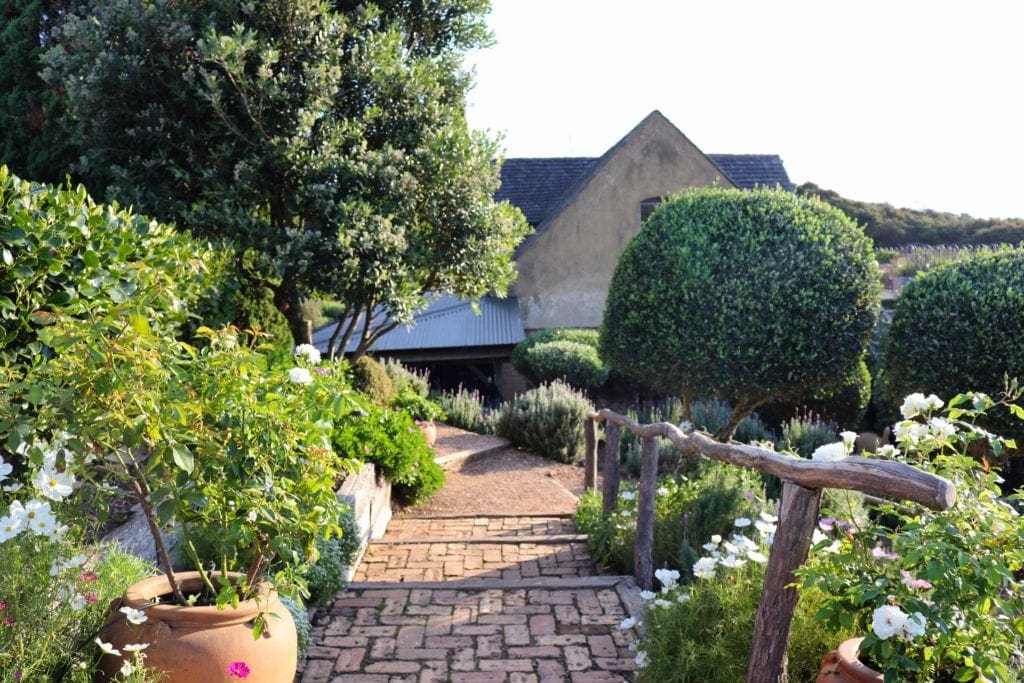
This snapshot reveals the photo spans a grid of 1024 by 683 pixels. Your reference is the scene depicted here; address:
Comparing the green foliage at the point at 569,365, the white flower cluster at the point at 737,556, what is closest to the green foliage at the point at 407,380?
the green foliage at the point at 569,365

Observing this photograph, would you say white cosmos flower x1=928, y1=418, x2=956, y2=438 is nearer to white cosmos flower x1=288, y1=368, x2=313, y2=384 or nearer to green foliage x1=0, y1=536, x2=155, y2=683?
white cosmos flower x1=288, y1=368, x2=313, y2=384

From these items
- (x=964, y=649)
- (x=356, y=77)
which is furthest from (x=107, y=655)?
(x=356, y=77)

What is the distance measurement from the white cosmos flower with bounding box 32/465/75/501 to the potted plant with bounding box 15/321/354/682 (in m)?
0.02

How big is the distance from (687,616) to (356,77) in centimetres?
695

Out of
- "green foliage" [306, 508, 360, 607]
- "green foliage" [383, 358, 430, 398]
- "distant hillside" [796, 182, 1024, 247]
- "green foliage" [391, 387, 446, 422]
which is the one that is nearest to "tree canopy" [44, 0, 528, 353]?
"green foliage" [391, 387, 446, 422]

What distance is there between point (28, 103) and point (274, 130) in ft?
10.3

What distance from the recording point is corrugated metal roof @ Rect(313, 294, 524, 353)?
18.1 metres

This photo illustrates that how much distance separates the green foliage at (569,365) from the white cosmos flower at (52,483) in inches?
514

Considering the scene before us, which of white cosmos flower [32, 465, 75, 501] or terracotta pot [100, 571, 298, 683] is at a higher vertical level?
white cosmos flower [32, 465, 75, 501]

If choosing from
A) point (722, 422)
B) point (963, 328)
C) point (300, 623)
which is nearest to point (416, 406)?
point (722, 422)

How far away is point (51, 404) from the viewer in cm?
296

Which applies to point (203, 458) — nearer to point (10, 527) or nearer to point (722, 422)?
point (10, 527)

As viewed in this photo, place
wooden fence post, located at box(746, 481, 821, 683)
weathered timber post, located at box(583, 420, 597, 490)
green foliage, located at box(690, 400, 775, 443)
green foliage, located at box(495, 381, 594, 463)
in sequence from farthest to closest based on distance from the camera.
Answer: green foliage, located at box(690, 400, 775, 443) < green foliage, located at box(495, 381, 594, 463) < weathered timber post, located at box(583, 420, 597, 490) < wooden fence post, located at box(746, 481, 821, 683)

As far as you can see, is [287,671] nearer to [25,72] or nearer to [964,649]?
[964,649]
